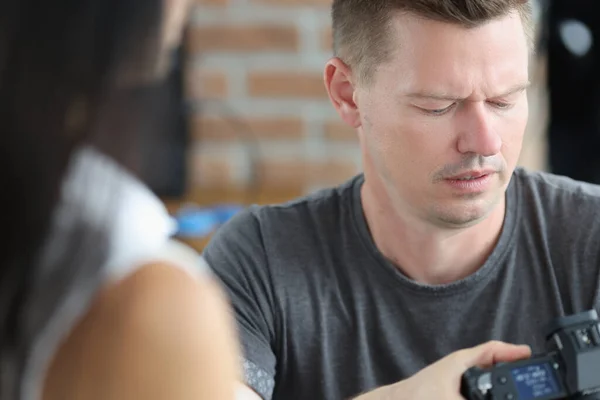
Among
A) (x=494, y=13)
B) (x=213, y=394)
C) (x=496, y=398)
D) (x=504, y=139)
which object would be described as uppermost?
(x=494, y=13)

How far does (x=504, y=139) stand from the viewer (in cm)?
107

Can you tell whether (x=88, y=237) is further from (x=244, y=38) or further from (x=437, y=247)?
(x=244, y=38)

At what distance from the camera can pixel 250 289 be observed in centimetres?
112

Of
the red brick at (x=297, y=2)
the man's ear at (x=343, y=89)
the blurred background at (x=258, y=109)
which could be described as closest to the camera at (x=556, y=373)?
the man's ear at (x=343, y=89)

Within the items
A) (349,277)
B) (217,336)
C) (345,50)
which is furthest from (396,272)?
(217,336)

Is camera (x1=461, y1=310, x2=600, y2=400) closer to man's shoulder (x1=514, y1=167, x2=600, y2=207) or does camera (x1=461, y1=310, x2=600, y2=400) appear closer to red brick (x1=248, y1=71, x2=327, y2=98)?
man's shoulder (x1=514, y1=167, x2=600, y2=207)

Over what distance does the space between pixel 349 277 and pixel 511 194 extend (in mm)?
226

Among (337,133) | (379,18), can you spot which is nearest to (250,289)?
(379,18)

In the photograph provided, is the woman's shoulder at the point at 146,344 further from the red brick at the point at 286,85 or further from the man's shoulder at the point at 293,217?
the red brick at the point at 286,85

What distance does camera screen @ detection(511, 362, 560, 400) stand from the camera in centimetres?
90

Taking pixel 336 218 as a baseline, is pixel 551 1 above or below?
above

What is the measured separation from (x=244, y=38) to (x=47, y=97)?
1653 mm

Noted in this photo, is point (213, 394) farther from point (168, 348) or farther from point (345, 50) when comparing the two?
point (345, 50)

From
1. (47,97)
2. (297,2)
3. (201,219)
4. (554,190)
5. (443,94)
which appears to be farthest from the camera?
(297,2)
